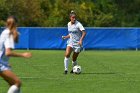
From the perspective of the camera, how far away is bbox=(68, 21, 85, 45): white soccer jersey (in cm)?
2117

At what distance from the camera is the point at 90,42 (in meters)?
44.3

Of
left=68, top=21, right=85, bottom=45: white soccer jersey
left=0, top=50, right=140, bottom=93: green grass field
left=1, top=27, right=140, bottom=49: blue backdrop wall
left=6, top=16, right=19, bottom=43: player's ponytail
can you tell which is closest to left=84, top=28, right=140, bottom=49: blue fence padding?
left=1, top=27, right=140, bottom=49: blue backdrop wall

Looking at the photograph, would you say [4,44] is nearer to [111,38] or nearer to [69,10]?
[111,38]

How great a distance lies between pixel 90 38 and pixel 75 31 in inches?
917

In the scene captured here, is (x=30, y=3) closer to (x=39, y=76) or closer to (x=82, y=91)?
(x=39, y=76)

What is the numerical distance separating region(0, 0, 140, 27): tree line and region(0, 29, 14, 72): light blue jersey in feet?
114

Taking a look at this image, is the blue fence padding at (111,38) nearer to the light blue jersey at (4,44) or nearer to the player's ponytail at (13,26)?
the light blue jersey at (4,44)

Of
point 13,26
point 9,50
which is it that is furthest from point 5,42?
point 13,26

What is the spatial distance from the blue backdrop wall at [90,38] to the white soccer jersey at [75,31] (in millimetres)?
22514

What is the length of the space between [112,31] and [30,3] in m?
11.7

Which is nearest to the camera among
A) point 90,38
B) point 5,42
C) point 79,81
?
point 5,42

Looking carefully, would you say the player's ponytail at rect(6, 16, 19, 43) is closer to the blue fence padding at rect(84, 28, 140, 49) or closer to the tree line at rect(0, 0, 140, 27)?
the blue fence padding at rect(84, 28, 140, 49)

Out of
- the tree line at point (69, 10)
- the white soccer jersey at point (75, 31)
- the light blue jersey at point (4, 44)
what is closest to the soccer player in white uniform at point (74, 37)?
the white soccer jersey at point (75, 31)

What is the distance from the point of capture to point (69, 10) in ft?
186
